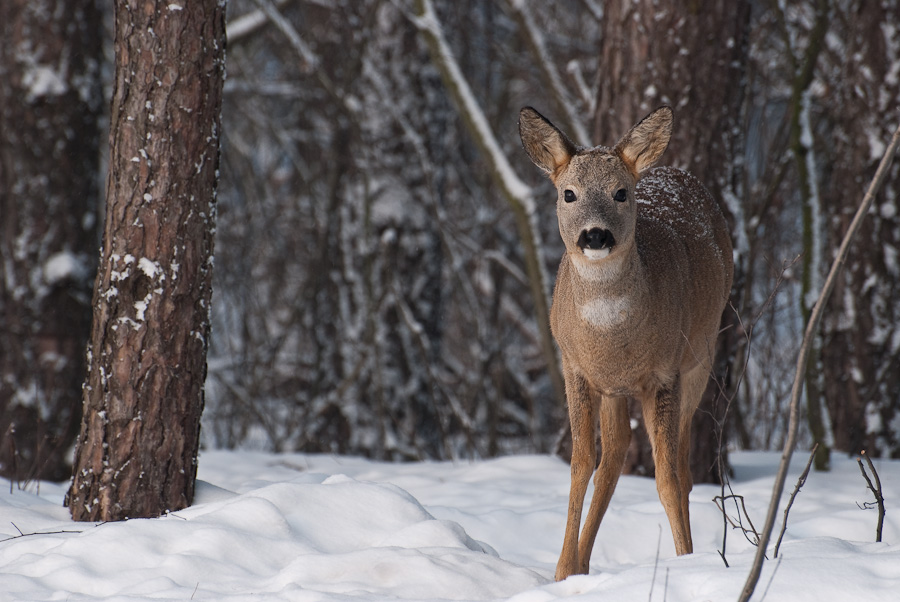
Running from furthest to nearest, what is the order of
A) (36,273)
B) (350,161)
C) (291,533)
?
(350,161)
(36,273)
(291,533)

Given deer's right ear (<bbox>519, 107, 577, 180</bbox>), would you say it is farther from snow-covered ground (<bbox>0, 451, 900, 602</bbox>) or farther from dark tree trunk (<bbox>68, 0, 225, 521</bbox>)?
snow-covered ground (<bbox>0, 451, 900, 602</bbox>)

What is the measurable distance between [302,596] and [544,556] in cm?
149

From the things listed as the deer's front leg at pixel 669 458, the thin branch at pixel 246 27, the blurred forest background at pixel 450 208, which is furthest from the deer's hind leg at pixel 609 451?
the thin branch at pixel 246 27

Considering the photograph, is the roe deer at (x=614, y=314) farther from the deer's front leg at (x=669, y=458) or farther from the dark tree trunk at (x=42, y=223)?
the dark tree trunk at (x=42, y=223)

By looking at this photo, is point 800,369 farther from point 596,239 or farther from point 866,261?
point 866,261

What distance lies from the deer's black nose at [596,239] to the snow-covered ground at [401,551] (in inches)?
41.9

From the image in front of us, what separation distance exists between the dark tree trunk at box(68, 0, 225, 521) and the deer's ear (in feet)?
5.70

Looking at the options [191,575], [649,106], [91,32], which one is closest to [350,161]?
[91,32]

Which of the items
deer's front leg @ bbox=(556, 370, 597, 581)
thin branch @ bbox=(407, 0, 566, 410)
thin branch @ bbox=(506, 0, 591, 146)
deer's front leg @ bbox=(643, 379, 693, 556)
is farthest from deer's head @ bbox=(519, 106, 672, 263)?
thin branch @ bbox=(506, 0, 591, 146)

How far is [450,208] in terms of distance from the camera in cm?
1287

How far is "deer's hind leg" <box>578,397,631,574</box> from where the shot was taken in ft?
11.8

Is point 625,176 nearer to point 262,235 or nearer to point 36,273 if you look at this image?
point 36,273

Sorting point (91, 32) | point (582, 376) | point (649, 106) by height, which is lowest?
point (582, 376)

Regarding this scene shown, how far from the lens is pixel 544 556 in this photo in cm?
406
